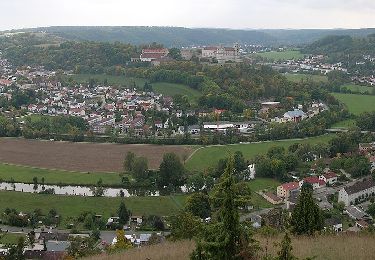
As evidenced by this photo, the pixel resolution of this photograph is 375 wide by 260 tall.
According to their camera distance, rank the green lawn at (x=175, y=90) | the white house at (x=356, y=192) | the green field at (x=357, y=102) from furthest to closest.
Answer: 1. the green lawn at (x=175, y=90)
2. the green field at (x=357, y=102)
3. the white house at (x=356, y=192)

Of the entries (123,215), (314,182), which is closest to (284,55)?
(314,182)

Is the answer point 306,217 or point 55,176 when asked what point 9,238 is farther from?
point 306,217

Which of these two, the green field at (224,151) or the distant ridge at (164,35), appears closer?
the green field at (224,151)

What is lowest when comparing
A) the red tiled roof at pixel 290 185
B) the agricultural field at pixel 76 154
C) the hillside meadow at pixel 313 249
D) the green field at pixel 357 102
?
the agricultural field at pixel 76 154

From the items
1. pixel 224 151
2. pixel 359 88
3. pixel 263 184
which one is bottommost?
pixel 263 184

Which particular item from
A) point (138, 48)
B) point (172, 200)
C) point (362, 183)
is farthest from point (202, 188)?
point (138, 48)

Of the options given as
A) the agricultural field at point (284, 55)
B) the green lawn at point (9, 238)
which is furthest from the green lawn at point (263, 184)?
the agricultural field at point (284, 55)

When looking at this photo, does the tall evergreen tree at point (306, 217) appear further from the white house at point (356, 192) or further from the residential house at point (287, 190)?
the white house at point (356, 192)
